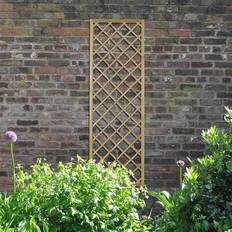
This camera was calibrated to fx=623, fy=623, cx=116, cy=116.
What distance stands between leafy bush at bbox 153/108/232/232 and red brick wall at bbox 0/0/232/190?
3077 mm

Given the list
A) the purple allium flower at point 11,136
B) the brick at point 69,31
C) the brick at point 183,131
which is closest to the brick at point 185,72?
the brick at point 183,131

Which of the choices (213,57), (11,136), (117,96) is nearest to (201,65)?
(213,57)

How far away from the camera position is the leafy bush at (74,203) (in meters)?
4.57

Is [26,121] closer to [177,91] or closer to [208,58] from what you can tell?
[177,91]

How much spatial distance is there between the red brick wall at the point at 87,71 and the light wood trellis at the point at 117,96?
0.30 ft

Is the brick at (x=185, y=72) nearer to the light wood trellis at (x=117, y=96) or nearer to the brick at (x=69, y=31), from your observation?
the light wood trellis at (x=117, y=96)

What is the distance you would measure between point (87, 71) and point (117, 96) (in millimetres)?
464

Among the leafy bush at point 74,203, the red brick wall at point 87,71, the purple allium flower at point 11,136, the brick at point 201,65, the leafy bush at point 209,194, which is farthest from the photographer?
the brick at point 201,65

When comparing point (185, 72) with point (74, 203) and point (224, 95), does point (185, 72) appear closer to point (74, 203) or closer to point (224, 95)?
point (224, 95)

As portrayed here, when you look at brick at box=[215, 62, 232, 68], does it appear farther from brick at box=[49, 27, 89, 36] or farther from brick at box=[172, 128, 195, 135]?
brick at box=[49, 27, 89, 36]

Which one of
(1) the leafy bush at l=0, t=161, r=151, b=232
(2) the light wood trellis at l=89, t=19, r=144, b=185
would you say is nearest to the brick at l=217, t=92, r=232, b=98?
(2) the light wood trellis at l=89, t=19, r=144, b=185

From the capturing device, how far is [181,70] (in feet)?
24.5

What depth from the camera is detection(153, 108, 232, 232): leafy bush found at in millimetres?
4098

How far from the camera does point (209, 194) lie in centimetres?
418
